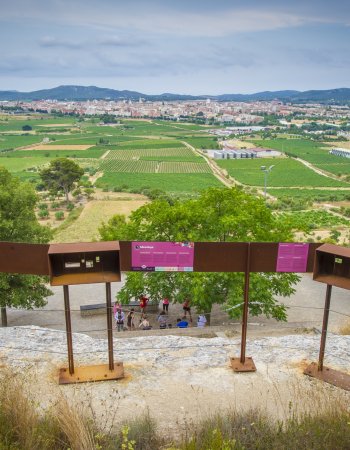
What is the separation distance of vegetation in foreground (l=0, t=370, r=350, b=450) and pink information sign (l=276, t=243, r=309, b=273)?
6.88 ft

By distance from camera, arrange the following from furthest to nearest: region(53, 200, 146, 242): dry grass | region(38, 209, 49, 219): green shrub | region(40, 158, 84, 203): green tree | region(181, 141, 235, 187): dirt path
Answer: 1. region(181, 141, 235, 187): dirt path
2. region(40, 158, 84, 203): green tree
3. region(38, 209, 49, 219): green shrub
4. region(53, 200, 146, 242): dry grass

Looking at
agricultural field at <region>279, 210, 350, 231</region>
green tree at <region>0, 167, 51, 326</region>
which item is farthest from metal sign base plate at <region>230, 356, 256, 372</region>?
agricultural field at <region>279, 210, 350, 231</region>

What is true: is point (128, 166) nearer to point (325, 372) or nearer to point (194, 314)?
point (194, 314)

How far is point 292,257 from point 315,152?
13688cm

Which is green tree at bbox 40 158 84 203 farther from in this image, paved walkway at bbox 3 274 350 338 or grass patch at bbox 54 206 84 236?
paved walkway at bbox 3 274 350 338

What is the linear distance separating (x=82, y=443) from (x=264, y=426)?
213cm

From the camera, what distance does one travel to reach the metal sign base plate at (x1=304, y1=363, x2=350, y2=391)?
23.2ft

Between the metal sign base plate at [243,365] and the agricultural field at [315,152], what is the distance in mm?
97193

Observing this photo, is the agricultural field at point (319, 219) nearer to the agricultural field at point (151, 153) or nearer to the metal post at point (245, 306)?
the metal post at point (245, 306)

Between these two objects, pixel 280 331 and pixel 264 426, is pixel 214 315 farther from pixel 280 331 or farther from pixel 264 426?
pixel 264 426

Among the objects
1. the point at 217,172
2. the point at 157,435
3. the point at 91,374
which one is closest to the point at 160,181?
the point at 217,172

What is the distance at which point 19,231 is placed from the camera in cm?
1695

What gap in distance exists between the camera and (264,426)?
5.29 metres

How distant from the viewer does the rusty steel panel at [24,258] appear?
6.56 m
